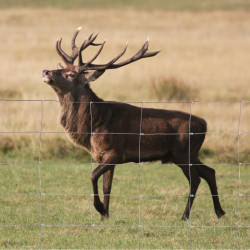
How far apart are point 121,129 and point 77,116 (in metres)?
0.64

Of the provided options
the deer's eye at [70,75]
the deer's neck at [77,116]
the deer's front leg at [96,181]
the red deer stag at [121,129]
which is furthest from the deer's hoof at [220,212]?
the deer's eye at [70,75]

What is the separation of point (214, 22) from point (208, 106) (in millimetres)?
34557

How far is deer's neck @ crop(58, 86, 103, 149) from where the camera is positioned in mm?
9367

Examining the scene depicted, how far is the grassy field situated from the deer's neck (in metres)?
0.44

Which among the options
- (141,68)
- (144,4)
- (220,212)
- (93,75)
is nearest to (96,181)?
(93,75)

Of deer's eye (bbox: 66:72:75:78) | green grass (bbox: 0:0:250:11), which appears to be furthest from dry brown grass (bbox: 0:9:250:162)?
green grass (bbox: 0:0:250:11)

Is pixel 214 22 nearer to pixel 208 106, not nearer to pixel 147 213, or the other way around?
pixel 208 106

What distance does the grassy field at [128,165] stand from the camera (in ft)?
27.5

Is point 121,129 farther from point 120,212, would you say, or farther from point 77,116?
point 120,212

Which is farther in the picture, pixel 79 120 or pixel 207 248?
pixel 79 120

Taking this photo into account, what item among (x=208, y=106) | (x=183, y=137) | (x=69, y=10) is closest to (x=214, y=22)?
(x=69, y=10)

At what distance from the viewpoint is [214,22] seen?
51.5 m

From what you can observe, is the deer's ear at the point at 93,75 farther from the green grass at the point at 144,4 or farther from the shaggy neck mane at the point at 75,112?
the green grass at the point at 144,4

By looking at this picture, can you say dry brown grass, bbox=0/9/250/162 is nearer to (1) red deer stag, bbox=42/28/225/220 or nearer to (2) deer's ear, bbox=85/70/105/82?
(1) red deer stag, bbox=42/28/225/220
